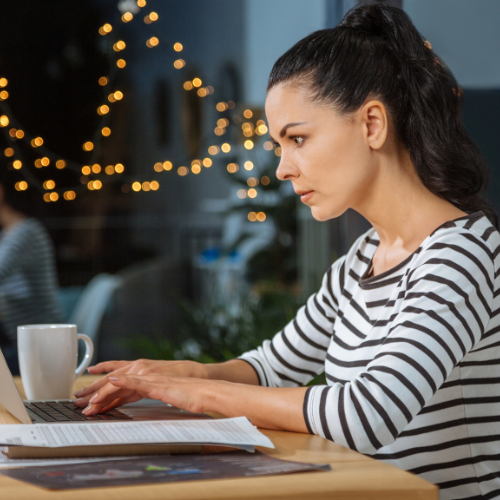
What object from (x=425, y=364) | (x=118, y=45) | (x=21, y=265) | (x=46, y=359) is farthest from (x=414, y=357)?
(x=118, y=45)

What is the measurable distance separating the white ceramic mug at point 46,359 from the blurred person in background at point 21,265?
1.93 meters

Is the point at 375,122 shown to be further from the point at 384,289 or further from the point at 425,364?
the point at 425,364

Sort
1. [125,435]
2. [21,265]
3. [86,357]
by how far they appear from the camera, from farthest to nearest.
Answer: [21,265]
[86,357]
[125,435]

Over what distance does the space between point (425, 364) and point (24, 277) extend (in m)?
2.42

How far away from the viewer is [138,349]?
2.87 m

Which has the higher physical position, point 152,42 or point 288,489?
point 152,42

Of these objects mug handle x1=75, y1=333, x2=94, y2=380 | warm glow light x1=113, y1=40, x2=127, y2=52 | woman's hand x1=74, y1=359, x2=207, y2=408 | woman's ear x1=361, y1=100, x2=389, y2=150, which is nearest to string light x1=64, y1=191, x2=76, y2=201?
warm glow light x1=113, y1=40, x2=127, y2=52

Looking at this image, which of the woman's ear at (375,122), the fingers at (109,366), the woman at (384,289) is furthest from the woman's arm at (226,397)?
the woman's ear at (375,122)

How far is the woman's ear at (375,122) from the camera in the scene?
934 mm

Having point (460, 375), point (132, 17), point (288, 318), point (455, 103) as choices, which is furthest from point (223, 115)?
point (460, 375)

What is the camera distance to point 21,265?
112 inches

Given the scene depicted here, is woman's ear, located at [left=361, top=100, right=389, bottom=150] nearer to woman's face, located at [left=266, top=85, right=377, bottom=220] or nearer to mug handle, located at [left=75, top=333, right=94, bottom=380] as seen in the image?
woman's face, located at [left=266, top=85, right=377, bottom=220]

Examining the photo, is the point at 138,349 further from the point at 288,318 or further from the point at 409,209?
the point at 409,209

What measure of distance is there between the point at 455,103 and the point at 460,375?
41cm
